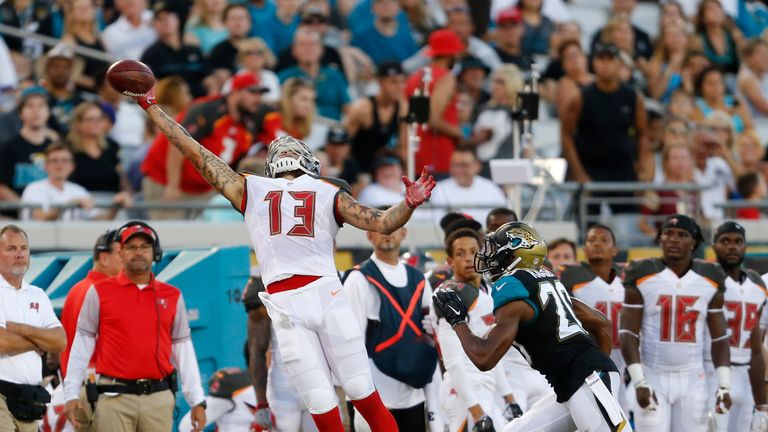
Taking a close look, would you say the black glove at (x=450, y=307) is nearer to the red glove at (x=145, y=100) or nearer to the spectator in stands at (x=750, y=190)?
the red glove at (x=145, y=100)

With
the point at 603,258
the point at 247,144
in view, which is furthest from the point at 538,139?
the point at 603,258

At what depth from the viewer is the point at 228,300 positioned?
495 inches

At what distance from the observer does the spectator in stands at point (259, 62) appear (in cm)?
1662

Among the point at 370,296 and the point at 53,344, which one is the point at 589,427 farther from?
the point at 53,344

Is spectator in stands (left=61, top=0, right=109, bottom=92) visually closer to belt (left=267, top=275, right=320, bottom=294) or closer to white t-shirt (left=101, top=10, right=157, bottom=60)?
white t-shirt (left=101, top=10, right=157, bottom=60)

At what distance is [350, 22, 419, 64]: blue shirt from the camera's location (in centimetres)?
1855

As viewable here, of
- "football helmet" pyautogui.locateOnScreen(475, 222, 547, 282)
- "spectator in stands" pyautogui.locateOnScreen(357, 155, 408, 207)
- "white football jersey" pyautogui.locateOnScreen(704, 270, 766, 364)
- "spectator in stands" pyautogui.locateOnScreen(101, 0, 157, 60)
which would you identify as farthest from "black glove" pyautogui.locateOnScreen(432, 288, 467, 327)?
"spectator in stands" pyautogui.locateOnScreen(101, 0, 157, 60)

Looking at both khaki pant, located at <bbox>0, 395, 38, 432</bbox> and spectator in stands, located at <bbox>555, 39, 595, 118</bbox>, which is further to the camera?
spectator in stands, located at <bbox>555, 39, 595, 118</bbox>

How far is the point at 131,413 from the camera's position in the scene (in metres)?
10.6

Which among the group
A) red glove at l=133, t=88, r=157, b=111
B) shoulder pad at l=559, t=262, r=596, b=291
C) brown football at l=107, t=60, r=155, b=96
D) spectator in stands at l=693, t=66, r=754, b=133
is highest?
spectator in stands at l=693, t=66, r=754, b=133

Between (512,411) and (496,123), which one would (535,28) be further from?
(512,411)

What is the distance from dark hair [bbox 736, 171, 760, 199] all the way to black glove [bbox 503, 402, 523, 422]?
6891 mm

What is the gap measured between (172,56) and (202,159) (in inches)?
303

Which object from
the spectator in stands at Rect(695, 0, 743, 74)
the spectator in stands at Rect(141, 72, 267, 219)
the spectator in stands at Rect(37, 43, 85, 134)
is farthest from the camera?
the spectator in stands at Rect(695, 0, 743, 74)
